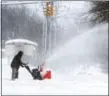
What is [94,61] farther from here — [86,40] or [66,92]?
[66,92]

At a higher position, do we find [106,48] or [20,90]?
[106,48]

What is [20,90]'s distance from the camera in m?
13.0

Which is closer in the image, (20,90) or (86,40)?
(20,90)

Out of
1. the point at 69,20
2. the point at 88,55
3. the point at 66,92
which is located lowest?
the point at 66,92

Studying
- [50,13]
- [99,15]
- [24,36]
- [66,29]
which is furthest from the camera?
[24,36]

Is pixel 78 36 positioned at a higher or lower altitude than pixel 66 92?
higher

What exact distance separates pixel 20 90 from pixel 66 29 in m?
22.6

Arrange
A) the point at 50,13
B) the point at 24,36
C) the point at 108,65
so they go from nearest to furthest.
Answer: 1. the point at 50,13
2. the point at 108,65
3. the point at 24,36

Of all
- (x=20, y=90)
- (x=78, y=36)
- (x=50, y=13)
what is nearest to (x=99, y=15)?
(x=50, y=13)

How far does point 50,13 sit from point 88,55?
15.4 metres

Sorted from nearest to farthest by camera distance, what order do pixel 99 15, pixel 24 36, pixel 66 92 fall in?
1. pixel 66 92
2. pixel 99 15
3. pixel 24 36

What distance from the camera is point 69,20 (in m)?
33.1

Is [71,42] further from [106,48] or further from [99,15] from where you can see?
[99,15]

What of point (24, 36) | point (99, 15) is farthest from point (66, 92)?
→ point (24, 36)
